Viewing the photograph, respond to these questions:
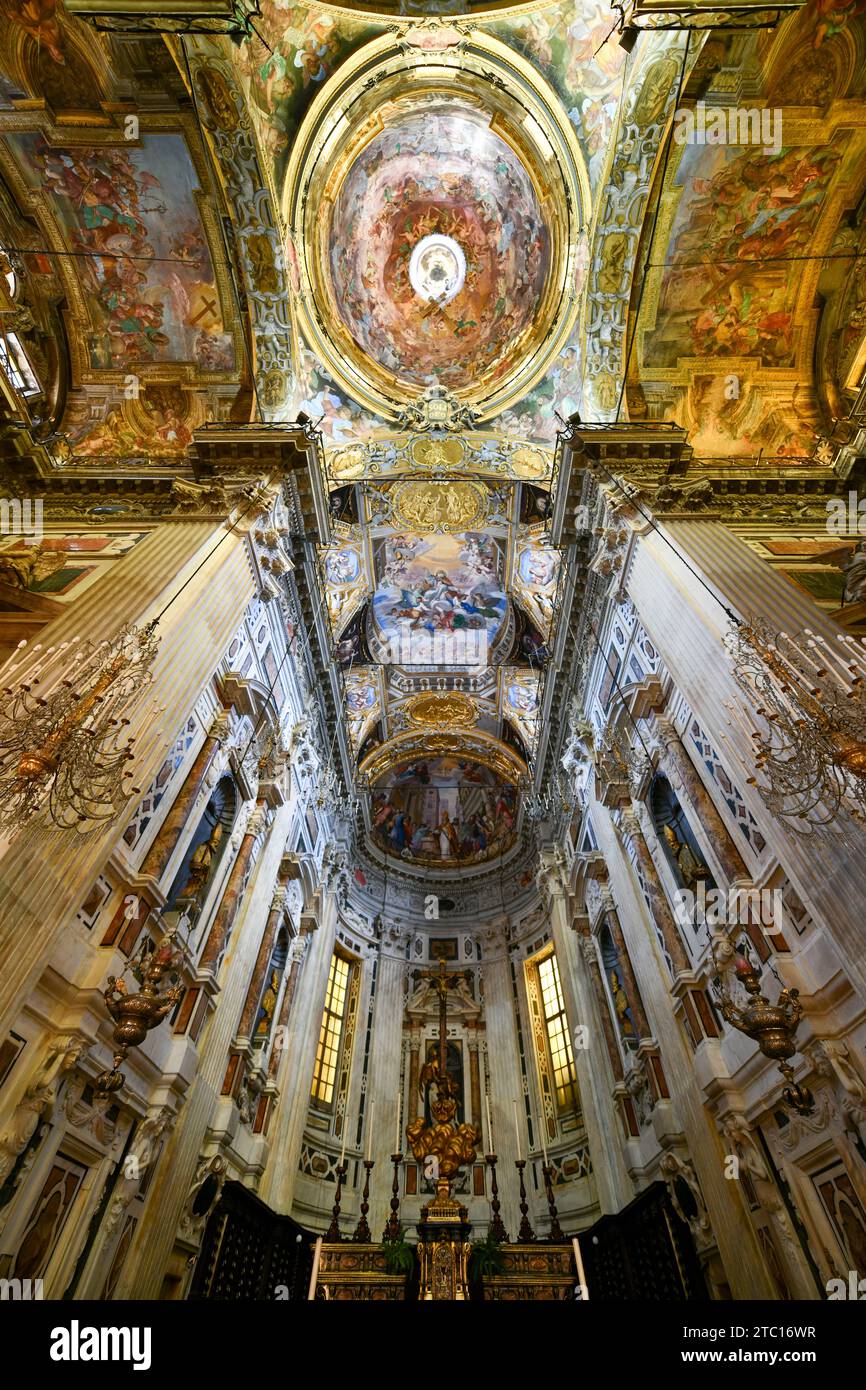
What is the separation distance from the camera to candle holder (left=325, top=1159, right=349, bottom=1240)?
9.50 meters

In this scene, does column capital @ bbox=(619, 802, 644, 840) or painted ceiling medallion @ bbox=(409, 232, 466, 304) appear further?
painted ceiling medallion @ bbox=(409, 232, 466, 304)

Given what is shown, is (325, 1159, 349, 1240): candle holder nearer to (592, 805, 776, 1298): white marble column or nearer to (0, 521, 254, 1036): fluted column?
(592, 805, 776, 1298): white marble column

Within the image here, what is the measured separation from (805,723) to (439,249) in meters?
15.5

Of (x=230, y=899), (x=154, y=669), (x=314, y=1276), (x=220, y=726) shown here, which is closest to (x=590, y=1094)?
(x=314, y=1276)

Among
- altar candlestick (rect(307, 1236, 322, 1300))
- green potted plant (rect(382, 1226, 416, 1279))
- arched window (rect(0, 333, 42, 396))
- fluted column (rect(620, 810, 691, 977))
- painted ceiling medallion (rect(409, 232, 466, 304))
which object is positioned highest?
painted ceiling medallion (rect(409, 232, 466, 304))

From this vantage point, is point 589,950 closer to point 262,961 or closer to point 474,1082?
point 474,1082

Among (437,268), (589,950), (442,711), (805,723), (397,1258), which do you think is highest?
(437,268)

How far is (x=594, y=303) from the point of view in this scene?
1326 cm

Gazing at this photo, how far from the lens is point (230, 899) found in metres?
10.8

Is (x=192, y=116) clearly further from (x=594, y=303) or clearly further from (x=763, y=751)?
(x=763, y=751)

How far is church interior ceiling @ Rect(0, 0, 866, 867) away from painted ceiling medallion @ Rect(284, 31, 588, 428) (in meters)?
0.06

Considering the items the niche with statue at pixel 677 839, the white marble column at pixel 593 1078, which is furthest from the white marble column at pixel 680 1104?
the white marble column at pixel 593 1078

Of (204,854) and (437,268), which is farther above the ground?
(437,268)

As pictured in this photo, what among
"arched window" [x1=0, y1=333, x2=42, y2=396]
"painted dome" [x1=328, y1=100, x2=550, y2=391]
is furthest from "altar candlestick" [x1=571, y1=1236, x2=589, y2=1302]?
"painted dome" [x1=328, y1=100, x2=550, y2=391]
